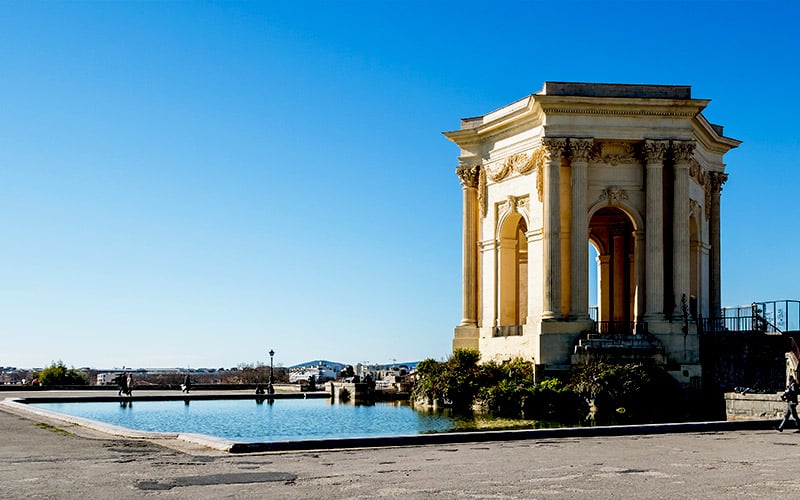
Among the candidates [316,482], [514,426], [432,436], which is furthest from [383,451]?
[514,426]

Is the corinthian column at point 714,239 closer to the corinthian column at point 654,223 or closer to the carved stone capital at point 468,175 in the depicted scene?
the corinthian column at point 654,223

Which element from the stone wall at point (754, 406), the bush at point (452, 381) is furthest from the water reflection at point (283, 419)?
the stone wall at point (754, 406)

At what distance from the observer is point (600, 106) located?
1576 inches

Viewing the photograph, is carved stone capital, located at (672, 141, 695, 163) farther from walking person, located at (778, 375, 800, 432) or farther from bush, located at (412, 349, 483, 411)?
walking person, located at (778, 375, 800, 432)

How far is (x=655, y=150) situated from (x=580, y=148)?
3119 mm

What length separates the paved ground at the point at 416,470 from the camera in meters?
13.3

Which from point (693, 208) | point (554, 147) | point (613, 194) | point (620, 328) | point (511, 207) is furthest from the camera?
point (693, 208)

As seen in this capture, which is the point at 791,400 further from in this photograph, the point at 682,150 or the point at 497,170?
the point at 497,170

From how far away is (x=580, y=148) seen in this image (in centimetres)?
4009

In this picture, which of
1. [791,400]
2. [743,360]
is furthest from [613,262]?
[791,400]

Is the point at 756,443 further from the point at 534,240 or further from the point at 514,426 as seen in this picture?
the point at 534,240

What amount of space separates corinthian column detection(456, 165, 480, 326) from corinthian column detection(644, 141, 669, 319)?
27.4 ft

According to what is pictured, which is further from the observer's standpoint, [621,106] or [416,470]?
[621,106]

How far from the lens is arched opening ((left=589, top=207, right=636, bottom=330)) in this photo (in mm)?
49750
